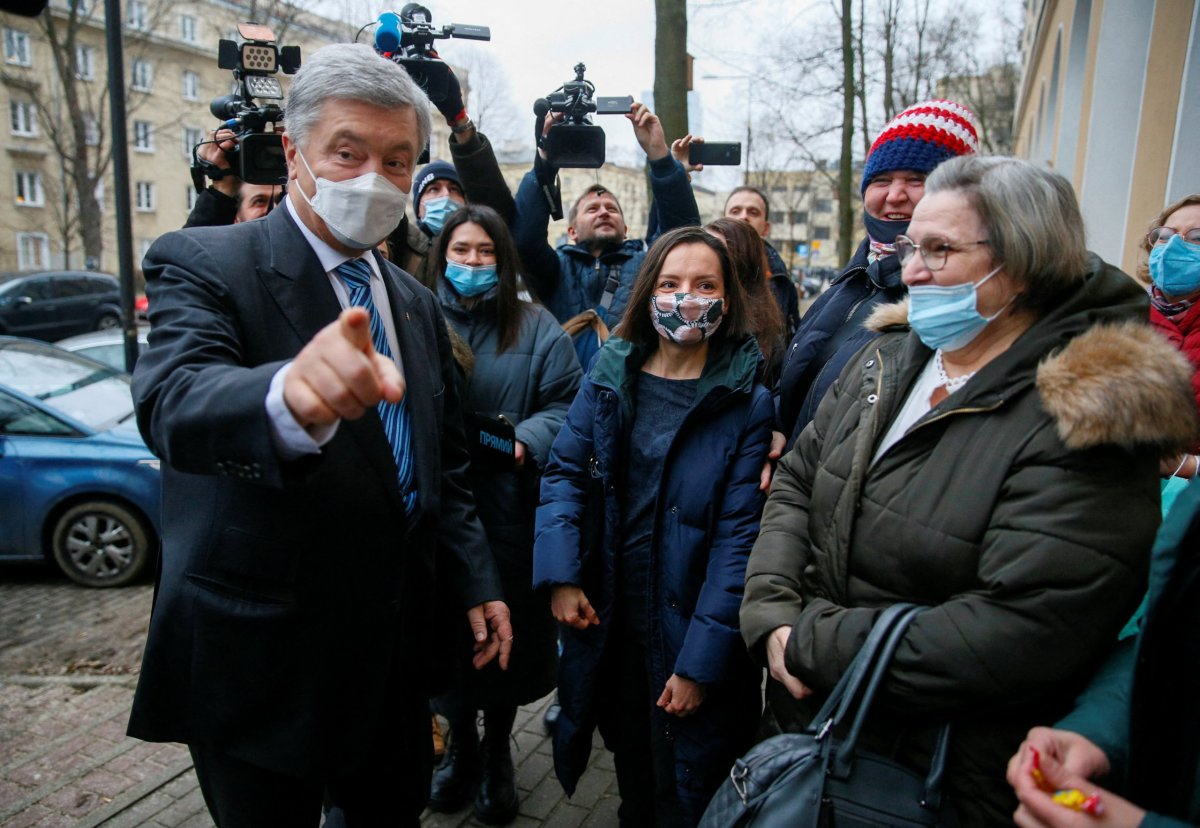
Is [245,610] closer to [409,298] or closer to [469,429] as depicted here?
[409,298]

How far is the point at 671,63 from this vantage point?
6453 millimetres

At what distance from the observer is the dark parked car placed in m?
17.2

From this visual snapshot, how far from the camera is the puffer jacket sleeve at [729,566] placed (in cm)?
231

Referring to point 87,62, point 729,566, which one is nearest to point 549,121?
point 729,566

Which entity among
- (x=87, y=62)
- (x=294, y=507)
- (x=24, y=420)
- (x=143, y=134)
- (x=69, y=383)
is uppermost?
(x=87, y=62)

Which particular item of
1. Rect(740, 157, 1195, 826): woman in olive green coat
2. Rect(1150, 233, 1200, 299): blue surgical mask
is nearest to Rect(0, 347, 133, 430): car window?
Rect(740, 157, 1195, 826): woman in olive green coat

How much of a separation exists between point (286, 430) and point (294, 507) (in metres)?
0.43

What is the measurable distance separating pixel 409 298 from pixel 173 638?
3.30ft

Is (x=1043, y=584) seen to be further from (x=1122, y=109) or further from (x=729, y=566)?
(x=1122, y=109)

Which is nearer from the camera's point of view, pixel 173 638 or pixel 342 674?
pixel 173 638

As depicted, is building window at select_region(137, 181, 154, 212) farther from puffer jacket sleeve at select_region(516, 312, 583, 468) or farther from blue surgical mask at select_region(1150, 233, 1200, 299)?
blue surgical mask at select_region(1150, 233, 1200, 299)

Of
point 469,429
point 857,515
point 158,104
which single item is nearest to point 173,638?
point 469,429

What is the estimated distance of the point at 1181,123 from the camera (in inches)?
213

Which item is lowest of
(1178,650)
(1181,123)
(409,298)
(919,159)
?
(1178,650)
